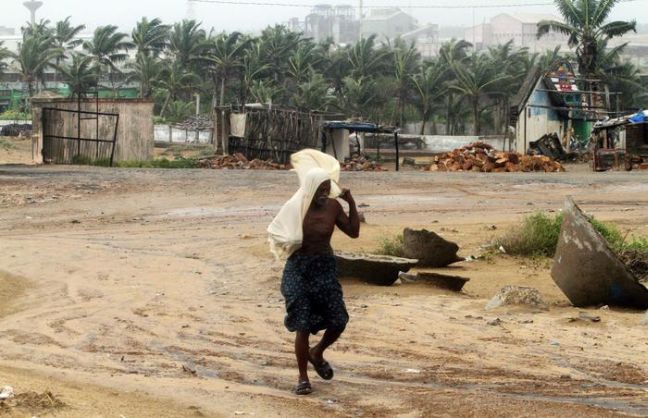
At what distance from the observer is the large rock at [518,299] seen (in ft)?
30.5

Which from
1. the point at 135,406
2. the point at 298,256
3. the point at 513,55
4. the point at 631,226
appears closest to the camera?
the point at 135,406

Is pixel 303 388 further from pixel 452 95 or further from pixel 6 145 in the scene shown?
pixel 452 95

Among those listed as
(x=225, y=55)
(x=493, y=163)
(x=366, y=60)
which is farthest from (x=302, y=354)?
(x=366, y=60)

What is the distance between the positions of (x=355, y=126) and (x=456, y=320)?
104ft

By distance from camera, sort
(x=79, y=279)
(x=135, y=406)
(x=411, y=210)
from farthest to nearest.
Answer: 1. (x=411, y=210)
2. (x=79, y=279)
3. (x=135, y=406)

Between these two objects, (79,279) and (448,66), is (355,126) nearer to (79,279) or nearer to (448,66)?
(79,279)

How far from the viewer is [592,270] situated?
931cm

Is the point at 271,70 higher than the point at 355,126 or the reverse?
higher

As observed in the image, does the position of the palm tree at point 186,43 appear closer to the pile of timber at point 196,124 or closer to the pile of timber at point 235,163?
the pile of timber at point 196,124

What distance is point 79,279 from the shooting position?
1141 cm

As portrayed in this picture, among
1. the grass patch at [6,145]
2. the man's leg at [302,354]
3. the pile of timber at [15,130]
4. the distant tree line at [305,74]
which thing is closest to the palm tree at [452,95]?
the distant tree line at [305,74]

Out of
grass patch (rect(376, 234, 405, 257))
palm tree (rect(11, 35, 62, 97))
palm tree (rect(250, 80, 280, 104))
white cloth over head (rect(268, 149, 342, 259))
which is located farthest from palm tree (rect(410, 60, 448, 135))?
white cloth over head (rect(268, 149, 342, 259))

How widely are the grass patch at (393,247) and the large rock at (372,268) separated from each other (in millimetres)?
1495

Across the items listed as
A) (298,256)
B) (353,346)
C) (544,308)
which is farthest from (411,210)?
(298,256)
